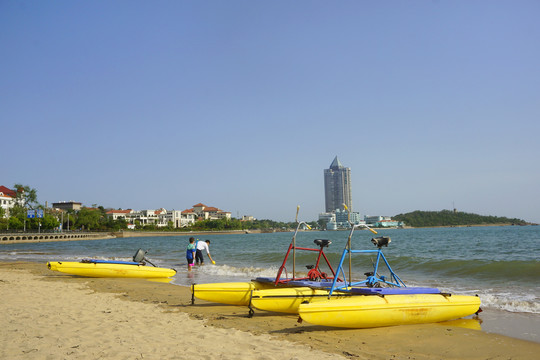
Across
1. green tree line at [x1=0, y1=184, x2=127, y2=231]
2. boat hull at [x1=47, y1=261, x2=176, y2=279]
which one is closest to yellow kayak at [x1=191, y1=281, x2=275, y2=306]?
boat hull at [x1=47, y1=261, x2=176, y2=279]

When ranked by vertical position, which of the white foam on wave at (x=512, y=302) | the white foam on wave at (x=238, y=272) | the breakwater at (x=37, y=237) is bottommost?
the breakwater at (x=37, y=237)

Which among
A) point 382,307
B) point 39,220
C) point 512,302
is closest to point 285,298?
point 382,307

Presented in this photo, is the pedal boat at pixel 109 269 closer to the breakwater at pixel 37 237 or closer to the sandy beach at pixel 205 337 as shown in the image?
the sandy beach at pixel 205 337

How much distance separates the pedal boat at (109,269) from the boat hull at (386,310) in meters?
10.6

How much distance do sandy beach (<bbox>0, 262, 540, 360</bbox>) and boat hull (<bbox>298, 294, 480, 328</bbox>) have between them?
0.17 meters

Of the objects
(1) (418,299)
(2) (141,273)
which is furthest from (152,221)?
(1) (418,299)

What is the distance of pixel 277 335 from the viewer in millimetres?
6609

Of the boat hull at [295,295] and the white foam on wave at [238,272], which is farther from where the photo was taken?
the white foam on wave at [238,272]

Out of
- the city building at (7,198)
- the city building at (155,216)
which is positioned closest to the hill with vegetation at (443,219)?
the city building at (155,216)

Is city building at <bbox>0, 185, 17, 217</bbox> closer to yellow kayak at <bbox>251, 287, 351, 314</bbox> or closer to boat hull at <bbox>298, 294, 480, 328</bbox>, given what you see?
yellow kayak at <bbox>251, 287, 351, 314</bbox>

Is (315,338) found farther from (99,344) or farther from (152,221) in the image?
(152,221)

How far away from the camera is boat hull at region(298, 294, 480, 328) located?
6.75m

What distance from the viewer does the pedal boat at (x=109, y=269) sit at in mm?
15766

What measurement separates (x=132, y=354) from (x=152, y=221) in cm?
17186
